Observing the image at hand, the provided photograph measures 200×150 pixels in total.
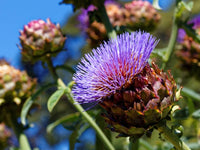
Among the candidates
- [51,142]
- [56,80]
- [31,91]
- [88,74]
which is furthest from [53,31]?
[51,142]

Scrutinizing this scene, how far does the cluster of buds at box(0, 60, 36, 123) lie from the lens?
1.39 metres

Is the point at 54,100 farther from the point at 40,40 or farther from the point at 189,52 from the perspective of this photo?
the point at 189,52

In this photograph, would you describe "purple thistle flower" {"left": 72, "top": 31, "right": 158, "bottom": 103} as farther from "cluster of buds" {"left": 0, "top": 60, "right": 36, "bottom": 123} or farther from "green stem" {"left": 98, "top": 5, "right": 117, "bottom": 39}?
"cluster of buds" {"left": 0, "top": 60, "right": 36, "bottom": 123}

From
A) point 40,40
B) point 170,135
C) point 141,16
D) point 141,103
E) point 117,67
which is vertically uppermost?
point 40,40

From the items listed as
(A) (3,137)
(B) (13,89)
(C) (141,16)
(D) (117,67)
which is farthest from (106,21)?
(A) (3,137)

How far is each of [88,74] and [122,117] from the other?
15 cm

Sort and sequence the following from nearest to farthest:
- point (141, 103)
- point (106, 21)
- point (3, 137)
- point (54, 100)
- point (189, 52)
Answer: point (141, 103)
point (54, 100)
point (106, 21)
point (189, 52)
point (3, 137)

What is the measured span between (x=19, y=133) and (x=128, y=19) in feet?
2.66

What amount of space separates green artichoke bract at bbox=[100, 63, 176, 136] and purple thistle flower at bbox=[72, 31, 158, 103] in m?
0.02

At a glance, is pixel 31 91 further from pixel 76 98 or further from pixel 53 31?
pixel 76 98

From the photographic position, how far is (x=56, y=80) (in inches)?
51.5

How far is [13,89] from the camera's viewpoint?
1407 millimetres

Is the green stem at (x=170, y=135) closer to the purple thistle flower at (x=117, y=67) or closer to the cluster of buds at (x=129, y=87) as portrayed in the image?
the cluster of buds at (x=129, y=87)

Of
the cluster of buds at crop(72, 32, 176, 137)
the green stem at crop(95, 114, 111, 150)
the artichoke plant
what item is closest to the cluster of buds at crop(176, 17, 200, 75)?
the artichoke plant
